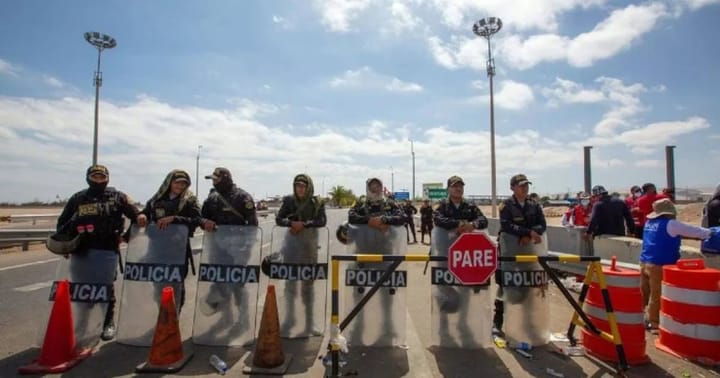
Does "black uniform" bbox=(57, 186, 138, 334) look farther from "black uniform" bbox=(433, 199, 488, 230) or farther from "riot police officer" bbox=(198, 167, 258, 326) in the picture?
"black uniform" bbox=(433, 199, 488, 230)

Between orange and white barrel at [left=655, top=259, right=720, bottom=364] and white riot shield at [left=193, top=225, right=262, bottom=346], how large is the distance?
5.00 metres

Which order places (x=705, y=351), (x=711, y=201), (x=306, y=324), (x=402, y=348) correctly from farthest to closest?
(x=711, y=201)
(x=306, y=324)
(x=402, y=348)
(x=705, y=351)

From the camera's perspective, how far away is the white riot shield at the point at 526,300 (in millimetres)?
5227

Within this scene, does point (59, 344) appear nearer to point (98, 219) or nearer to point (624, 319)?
point (98, 219)

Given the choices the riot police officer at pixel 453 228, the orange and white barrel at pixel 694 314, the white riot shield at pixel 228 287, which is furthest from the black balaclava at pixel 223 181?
the orange and white barrel at pixel 694 314

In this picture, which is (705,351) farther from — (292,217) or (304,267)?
(292,217)

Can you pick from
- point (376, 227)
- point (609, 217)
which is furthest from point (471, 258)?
point (609, 217)

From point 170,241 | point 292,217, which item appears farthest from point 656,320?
point 170,241

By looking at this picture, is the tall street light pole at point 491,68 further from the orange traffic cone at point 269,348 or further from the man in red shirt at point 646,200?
the orange traffic cone at point 269,348

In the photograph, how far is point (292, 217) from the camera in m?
5.74

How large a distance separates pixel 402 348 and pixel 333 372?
1.26m

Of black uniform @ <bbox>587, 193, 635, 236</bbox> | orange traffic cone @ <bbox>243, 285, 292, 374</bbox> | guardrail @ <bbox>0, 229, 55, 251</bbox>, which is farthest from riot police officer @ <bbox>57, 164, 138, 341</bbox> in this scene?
guardrail @ <bbox>0, 229, 55, 251</bbox>

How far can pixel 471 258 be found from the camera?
4.72m

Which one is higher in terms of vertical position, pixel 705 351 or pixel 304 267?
pixel 304 267
